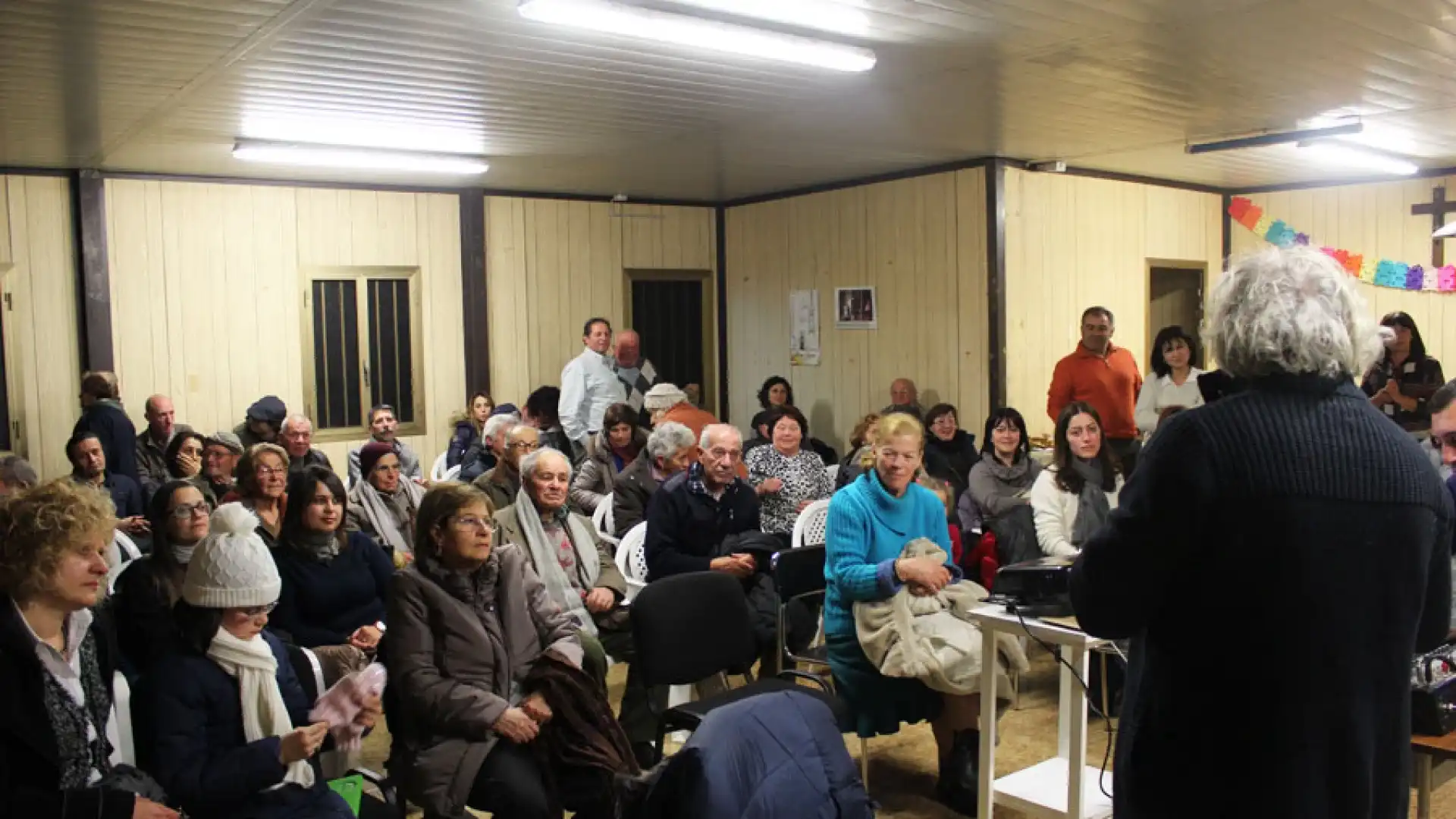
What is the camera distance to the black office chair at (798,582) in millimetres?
4438

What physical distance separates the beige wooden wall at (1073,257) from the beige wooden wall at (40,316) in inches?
237

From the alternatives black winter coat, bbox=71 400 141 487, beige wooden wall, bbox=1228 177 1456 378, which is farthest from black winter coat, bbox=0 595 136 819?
beige wooden wall, bbox=1228 177 1456 378

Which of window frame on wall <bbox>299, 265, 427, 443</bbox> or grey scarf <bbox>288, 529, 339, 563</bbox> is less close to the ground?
window frame on wall <bbox>299, 265, 427, 443</bbox>

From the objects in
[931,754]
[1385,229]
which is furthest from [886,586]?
[1385,229]

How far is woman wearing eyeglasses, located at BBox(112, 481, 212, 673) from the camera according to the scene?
3047 mm

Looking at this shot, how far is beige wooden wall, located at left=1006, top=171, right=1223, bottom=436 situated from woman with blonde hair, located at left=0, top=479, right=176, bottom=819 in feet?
20.6

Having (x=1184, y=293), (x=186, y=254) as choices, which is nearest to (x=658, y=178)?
(x=186, y=254)

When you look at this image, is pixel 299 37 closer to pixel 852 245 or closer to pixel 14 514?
pixel 14 514

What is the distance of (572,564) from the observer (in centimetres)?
443

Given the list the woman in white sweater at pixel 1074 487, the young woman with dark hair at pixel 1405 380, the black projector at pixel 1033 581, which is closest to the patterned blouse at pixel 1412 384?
the young woman with dark hair at pixel 1405 380

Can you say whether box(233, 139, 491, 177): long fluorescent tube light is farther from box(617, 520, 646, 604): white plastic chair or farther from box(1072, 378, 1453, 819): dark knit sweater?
box(1072, 378, 1453, 819): dark knit sweater

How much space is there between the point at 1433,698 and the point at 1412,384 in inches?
218

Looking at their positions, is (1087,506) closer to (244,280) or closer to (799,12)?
(799,12)

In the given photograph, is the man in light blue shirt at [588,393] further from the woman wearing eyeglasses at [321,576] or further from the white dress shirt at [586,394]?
the woman wearing eyeglasses at [321,576]
